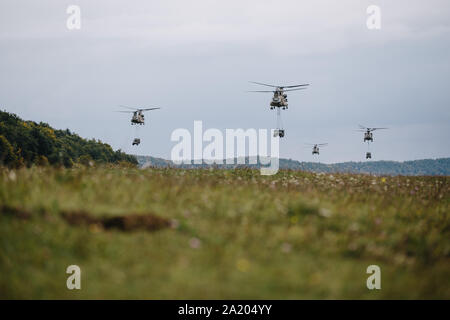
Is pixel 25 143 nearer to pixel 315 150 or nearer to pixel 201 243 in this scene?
pixel 315 150

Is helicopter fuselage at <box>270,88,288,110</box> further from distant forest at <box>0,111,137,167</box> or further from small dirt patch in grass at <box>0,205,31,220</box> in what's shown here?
small dirt patch in grass at <box>0,205,31,220</box>

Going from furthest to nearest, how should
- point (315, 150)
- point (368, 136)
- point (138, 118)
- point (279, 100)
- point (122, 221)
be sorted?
point (315, 150), point (368, 136), point (138, 118), point (279, 100), point (122, 221)

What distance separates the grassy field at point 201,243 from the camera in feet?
26.5

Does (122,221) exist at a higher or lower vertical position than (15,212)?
lower

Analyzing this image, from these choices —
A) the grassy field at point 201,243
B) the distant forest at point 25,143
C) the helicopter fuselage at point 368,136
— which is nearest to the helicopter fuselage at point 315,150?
the helicopter fuselage at point 368,136

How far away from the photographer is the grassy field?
8070 millimetres

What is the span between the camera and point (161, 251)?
8.94 meters

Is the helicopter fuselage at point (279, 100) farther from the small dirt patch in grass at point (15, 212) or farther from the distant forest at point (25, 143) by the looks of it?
the small dirt patch in grass at point (15, 212)

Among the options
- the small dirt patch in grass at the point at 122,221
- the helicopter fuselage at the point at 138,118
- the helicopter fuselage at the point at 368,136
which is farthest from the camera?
the helicopter fuselage at the point at 368,136

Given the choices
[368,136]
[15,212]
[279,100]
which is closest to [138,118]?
[279,100]

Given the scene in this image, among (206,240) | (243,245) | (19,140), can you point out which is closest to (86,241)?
(206,240)

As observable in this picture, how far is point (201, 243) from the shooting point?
9547mm

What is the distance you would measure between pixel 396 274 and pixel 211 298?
12.4ft
